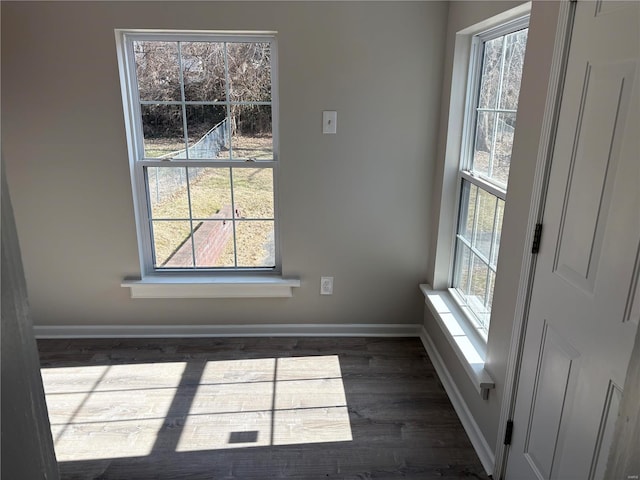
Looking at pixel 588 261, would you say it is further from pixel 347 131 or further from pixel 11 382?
pixel 347 131

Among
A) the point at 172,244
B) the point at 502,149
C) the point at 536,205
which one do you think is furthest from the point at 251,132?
the point at 536,205

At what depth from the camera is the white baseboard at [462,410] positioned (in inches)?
79.0

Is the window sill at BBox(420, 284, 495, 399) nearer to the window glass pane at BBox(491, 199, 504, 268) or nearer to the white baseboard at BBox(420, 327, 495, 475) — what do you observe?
the white baseboard at BBox(420, 327, 495, 475)

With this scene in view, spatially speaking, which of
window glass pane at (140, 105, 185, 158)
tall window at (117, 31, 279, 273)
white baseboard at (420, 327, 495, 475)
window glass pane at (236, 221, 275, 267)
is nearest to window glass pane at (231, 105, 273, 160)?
tall window at (117, 31, 279, 273)

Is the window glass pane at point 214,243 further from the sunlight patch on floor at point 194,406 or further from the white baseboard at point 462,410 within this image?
the white baseboard at point 462,410

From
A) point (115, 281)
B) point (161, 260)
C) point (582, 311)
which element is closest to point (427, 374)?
point (582, 311)

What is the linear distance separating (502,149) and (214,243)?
1859 mm

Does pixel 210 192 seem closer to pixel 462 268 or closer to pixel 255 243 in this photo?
pixel 255 243

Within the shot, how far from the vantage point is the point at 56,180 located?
9.01 feet

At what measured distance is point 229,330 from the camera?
309cm

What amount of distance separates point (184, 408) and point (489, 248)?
176 centimetres

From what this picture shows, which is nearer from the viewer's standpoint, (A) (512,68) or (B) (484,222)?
(A) (512,68)

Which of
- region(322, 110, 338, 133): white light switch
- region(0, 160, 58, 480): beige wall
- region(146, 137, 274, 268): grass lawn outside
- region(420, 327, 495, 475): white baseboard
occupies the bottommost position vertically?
region(420, 327, 495, 475): white baseboard

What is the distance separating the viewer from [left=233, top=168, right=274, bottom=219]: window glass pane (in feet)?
9.34
